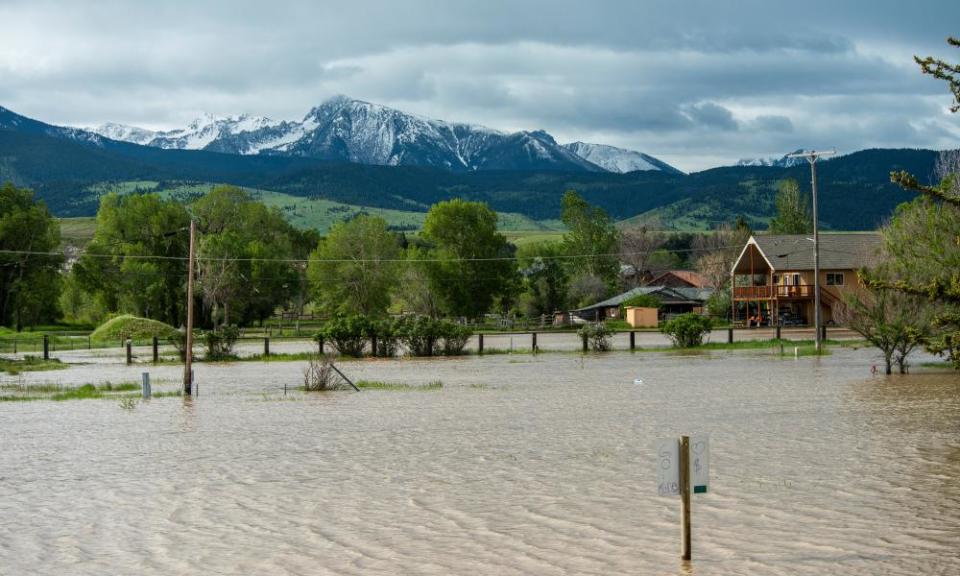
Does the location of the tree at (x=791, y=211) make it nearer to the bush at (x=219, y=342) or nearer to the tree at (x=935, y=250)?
the tree at (x=935, y=250)

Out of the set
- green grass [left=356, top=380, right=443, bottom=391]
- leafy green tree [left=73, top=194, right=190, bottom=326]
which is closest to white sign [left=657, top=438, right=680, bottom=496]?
green grass [left=356, top=380, right=443, bottom=391]

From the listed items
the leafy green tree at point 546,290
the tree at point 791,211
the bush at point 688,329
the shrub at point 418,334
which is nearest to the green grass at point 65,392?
the shrub at point 418,334

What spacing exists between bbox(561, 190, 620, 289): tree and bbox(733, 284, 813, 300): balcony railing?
2661cm

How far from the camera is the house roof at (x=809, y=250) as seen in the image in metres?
84.3

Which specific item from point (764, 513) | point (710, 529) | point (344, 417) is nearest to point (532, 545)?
point (710, 529)

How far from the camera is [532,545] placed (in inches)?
486

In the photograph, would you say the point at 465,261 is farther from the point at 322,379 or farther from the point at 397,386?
the point at 322,379

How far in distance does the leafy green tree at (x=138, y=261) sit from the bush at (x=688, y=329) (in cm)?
5060

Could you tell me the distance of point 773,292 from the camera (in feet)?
280

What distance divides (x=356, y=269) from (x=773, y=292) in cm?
3508

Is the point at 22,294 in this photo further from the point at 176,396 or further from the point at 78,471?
the point at 78,471

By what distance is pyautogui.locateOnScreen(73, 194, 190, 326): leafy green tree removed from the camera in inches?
3676

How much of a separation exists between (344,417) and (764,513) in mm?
13595

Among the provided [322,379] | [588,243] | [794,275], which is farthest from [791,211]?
[322,379]
